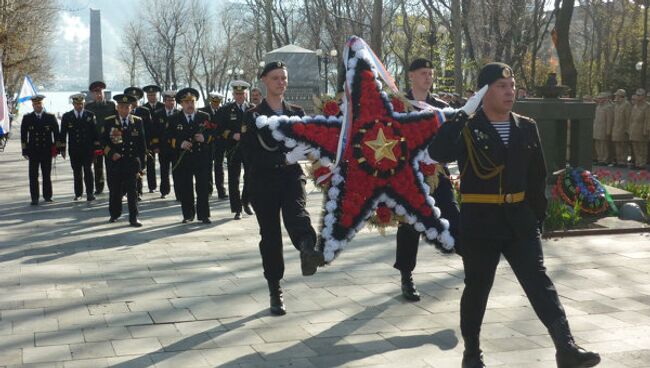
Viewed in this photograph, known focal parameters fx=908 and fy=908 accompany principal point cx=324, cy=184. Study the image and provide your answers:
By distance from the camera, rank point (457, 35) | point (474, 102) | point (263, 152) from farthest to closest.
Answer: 1. point (457, 35)
2. point (263, 152)
3. point (474, 102)

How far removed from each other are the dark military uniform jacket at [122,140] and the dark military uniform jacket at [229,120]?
4.72 ft

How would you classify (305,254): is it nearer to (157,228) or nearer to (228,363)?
(228,363)

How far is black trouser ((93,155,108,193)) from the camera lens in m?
17.0

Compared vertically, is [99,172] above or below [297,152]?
below

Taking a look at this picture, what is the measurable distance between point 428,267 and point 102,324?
12.0 ft

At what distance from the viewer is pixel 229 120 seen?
14.5 m

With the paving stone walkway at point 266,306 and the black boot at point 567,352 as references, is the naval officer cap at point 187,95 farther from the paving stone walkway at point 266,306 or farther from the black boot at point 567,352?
the black boot at point 567,352

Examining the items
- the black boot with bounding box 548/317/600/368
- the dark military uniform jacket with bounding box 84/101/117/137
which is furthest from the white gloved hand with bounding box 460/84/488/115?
the dark military uniform jacket with bounding box 84/101/117/137

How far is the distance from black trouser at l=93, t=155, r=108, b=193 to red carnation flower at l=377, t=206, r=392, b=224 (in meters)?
10.4

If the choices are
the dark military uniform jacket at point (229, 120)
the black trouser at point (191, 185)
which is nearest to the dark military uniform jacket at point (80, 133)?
the dark military uniform jacket at point (229, 120)

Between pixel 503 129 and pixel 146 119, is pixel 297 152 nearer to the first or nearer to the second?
pixel 503 129

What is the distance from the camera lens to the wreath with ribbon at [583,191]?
12672 millimetres

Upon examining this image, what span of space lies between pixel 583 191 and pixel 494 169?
758 centimetres

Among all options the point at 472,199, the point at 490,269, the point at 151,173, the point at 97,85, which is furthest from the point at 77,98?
the point at 490,269
